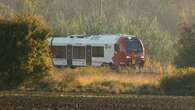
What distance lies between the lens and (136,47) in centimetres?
4272

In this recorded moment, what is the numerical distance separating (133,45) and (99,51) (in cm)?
244

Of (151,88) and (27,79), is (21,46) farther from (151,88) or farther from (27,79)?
(151,88)

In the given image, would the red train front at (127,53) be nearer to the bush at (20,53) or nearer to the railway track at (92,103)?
the bush at (20,53)

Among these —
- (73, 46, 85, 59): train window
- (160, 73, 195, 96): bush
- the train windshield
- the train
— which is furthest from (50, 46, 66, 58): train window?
(160, 73, 195, 96): bush

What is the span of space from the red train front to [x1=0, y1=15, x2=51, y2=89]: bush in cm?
1343

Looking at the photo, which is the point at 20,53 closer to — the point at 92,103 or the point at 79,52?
the point at 92,103

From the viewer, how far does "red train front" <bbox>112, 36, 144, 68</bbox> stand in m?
41.4

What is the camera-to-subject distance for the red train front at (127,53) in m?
41.4

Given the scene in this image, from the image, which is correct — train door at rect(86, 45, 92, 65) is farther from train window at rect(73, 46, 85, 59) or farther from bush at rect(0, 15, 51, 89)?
bush at rect(0, 15, 51, 89)

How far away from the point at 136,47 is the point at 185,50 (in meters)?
3.70

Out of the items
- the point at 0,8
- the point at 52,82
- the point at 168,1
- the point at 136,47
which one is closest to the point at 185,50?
the point at 136,47

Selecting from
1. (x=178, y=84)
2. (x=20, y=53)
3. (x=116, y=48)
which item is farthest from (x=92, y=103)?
(x=116, y=48)

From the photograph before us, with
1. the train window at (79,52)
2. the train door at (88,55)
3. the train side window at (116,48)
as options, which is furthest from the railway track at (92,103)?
the train window at (79,52)

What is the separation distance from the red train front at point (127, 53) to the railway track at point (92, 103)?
658 inches
